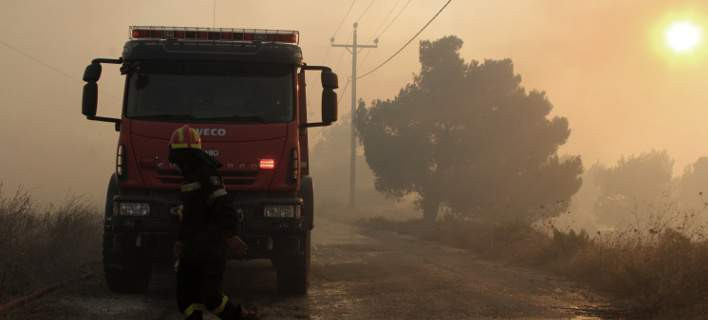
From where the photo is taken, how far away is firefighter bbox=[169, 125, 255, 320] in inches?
226

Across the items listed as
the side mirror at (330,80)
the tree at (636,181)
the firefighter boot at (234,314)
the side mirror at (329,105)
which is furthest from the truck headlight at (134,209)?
the tree at (636,181)

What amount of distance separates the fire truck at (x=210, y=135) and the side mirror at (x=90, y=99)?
12 millimetres

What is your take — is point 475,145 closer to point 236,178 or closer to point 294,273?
point 294,273

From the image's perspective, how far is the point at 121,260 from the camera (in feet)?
30.8

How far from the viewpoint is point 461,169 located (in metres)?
41.8

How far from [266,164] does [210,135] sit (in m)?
0.75

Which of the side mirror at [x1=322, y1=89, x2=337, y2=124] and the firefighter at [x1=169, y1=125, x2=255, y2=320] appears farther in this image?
the side mirror at [x1=322, y1=89, x2=337, y2=124]

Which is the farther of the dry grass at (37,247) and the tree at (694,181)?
the tree at (694,181)

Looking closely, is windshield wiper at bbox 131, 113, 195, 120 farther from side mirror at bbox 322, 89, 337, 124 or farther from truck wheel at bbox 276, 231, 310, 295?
truck wheel at bbox 276, 231, 310, 295

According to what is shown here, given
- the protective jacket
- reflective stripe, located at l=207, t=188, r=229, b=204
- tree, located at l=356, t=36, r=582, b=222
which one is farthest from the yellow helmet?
tree, located at l=356, t=36, r=582, b=222

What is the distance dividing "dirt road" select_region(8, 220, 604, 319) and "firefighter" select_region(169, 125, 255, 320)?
8.29ft

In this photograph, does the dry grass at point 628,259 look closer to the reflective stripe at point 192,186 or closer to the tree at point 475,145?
the reflective stripe at point 192,186

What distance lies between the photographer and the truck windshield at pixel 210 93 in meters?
9.38

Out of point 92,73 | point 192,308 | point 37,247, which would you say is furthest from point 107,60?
point 192,308
